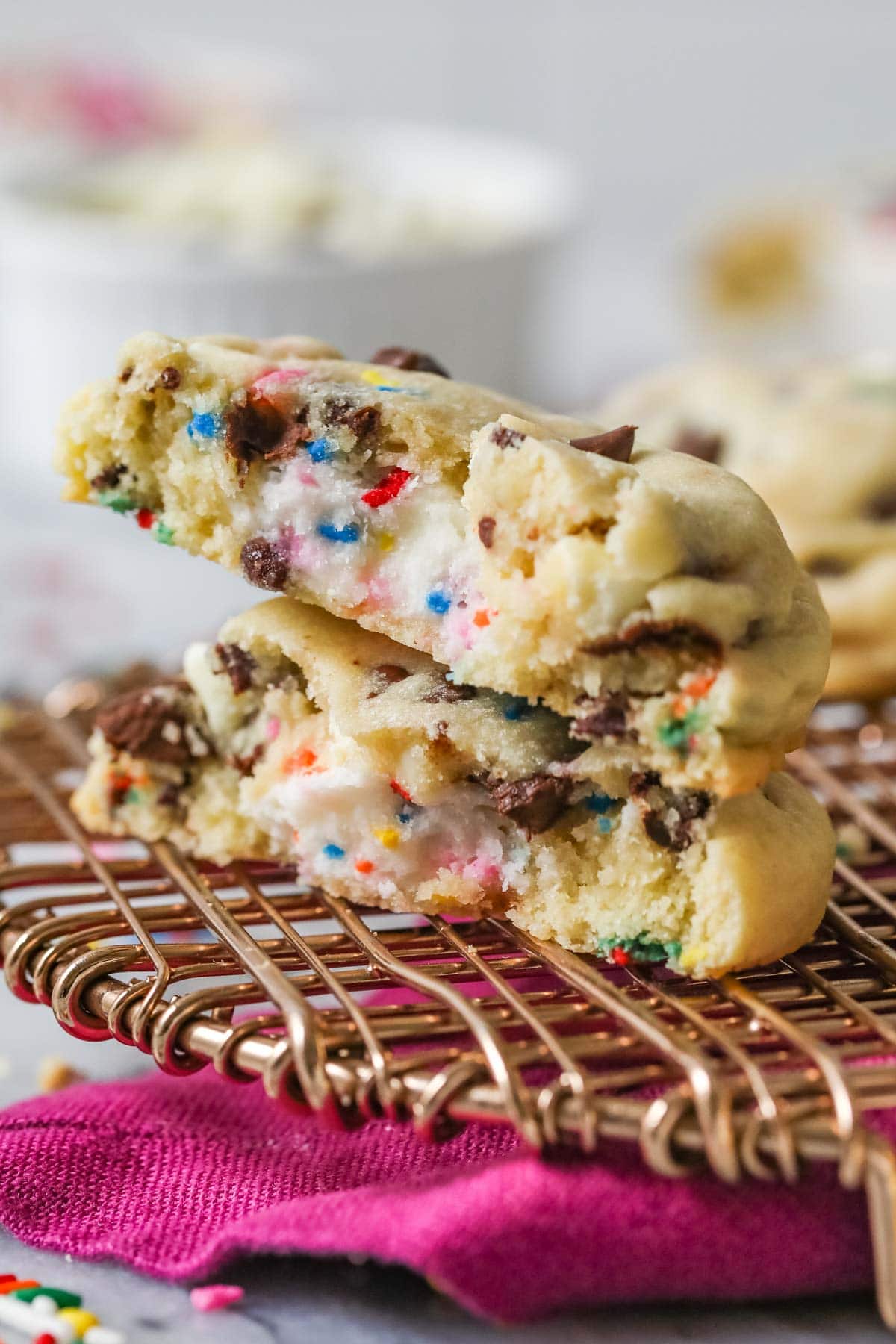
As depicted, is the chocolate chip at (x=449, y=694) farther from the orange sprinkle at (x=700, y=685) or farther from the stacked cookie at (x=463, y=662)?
the orange sprinkle at (x=700, y=685)

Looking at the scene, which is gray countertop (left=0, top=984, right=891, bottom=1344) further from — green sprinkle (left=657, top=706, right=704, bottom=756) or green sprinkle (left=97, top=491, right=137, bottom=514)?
green sprinkle (left=97, top=491, right=137, bottom=514)

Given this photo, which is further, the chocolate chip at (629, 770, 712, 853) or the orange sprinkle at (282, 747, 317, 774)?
the orange sprinkle at (282, 747, 317, 774)

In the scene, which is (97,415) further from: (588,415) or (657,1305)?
(588,415)

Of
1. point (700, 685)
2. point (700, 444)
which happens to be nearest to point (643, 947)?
point (700, 685)

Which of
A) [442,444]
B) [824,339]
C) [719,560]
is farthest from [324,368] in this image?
[824,339]

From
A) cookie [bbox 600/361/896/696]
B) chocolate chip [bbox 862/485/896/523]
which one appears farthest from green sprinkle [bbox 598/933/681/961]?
chocolate chip [bbox 862/485/896/523]
